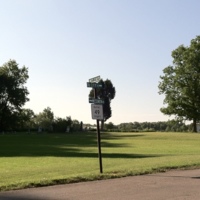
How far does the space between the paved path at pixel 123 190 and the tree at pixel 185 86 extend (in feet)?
201

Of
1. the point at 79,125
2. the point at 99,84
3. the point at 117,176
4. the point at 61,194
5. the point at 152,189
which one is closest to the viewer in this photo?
the point at 61,194

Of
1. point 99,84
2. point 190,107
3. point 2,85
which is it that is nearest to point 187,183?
point 99,84

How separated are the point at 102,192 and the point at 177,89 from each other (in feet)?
220

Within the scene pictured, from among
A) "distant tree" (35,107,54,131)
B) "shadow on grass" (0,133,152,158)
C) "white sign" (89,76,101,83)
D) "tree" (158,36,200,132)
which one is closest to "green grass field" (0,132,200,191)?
"shadow on grass" (0,133,152,158)

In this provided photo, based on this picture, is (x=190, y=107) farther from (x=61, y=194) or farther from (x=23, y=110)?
(x=61, y=194)

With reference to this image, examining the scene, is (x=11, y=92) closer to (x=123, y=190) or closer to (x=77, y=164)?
(x=77, y=164)

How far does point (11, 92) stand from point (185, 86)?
131 ft

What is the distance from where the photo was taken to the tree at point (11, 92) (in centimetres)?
9400

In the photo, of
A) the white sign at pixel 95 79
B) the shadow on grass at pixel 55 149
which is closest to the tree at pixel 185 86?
the shadow on grass at pixel 55 149

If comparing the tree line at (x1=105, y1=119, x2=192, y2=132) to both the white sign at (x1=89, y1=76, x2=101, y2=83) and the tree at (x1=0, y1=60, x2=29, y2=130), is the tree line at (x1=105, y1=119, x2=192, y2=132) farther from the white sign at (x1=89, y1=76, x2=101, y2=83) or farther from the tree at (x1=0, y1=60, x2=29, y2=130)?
the white sign at (x1=89, y1=76, x2=101, y2=83)

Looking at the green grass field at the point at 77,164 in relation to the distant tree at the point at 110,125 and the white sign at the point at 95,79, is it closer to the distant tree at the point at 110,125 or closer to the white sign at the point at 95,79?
the white sign at the point at 95,79

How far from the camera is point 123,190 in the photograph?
10953 millimetres

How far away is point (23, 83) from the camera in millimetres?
98062

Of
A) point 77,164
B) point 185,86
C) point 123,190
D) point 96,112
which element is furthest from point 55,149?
point 185,86
